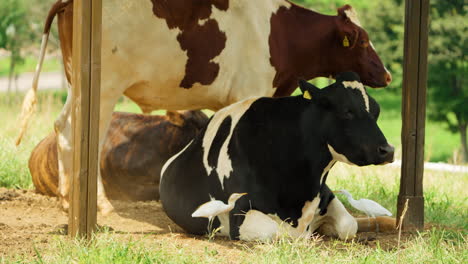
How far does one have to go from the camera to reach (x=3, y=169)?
343 inches

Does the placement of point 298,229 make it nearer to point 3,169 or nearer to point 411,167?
point 411,167

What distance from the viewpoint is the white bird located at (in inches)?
206

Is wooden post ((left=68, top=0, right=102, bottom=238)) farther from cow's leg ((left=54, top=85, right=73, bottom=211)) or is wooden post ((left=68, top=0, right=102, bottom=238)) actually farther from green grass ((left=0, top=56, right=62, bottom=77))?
green grass ((left=0, top=56, right=62, bottom=77))

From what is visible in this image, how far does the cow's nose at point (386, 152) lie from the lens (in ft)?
16.7

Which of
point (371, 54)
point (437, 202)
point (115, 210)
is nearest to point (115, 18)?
point (115, 210)

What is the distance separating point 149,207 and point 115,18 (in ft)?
6.32

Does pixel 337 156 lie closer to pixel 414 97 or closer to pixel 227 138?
pixel 227 138

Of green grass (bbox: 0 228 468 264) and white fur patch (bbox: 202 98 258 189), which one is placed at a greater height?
white fur patch (bbox: 202 98 258 189)

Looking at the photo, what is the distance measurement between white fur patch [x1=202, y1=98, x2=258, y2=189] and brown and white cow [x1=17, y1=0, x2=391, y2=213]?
0.97 metres

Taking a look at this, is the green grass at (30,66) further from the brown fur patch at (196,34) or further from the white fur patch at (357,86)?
the white fur patch at (357,86)

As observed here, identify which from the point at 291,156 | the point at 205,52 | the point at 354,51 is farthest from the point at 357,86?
the point at 354,51

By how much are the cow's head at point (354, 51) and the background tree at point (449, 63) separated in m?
12.0

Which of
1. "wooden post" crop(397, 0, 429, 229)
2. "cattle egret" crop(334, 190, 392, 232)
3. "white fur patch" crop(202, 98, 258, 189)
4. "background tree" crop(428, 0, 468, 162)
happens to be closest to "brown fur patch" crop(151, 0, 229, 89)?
"white fur patch" crop(202, 98, 258, 189)

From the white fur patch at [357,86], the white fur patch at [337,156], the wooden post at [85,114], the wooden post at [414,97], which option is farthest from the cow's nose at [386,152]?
the wooden post at [85,114]
